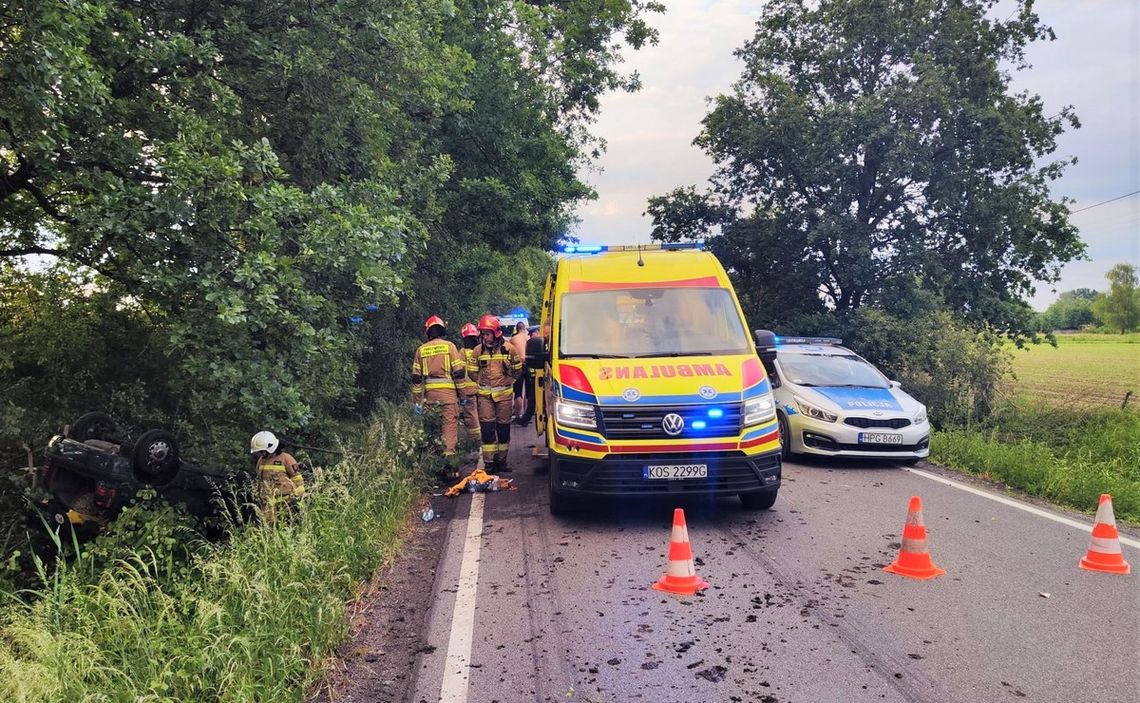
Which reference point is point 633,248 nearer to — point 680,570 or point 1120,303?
point 680,570

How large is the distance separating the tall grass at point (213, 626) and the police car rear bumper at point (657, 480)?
5.53 feet

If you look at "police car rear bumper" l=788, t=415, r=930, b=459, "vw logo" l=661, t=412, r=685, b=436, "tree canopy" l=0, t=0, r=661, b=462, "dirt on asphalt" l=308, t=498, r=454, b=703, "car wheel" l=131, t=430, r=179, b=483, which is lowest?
"dirt on asphalt" l=308, t=498, r=454, b=703

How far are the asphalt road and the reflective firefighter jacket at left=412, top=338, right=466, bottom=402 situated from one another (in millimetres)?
2068

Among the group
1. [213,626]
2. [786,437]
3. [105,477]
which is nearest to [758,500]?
[786,437]

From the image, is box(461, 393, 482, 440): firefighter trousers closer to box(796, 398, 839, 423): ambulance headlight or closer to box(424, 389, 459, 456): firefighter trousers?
box(424, 389, 459, 456): firefighter trousers

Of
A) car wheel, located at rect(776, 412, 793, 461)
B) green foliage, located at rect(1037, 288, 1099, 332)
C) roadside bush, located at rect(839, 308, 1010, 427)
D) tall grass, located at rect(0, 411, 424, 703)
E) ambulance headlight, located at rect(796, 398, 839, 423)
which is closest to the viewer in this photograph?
tall grass, located at rect(0, 411, 424, 703)

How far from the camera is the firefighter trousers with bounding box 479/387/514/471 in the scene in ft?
29.4

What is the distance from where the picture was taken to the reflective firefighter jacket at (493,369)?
29.7 ft

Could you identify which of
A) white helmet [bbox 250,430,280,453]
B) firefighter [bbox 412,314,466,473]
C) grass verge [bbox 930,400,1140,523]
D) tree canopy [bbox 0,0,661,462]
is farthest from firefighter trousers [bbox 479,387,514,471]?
grass verge [bbox 930,400,1140,523]

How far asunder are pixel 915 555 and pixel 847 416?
14.0 ft

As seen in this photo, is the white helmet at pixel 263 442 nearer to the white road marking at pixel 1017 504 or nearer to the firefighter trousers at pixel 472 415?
the firefighter trousers at pixel 472 415

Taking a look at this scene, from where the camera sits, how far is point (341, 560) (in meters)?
5.29

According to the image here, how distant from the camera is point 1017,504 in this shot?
305 inches

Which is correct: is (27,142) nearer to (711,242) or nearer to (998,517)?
(998,517)
